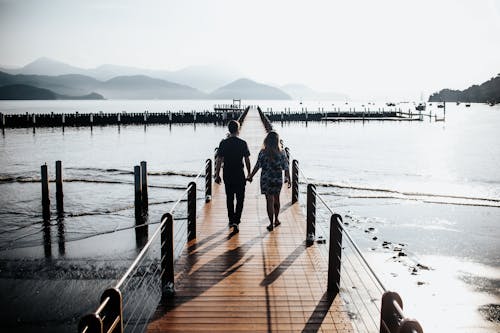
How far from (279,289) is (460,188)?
2232 centimetres

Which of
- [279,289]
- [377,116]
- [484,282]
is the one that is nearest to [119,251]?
[279,289]

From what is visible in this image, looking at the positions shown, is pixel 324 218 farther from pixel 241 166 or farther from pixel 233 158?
pixel 233 158

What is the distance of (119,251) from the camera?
13.0 m

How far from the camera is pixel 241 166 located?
763cm

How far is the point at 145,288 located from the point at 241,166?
14.2ft

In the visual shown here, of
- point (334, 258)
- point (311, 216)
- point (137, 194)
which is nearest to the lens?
point (334, 258)

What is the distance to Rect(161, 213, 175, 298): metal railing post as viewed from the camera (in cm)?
552

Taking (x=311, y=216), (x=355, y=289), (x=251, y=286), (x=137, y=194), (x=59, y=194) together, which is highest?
(x=311, y=216)

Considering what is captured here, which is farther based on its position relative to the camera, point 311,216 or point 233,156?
point 311,216

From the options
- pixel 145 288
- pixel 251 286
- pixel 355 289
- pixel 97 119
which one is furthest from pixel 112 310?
pixel 97 119

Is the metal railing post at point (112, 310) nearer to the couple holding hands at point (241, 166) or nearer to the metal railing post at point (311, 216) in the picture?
the couple holding hands at point (241, 166)

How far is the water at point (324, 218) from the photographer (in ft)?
32.2

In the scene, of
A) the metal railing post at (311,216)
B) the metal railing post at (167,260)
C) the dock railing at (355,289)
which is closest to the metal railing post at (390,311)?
the dock railing at (355,289)

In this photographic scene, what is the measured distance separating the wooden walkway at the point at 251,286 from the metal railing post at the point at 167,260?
0.16 m
